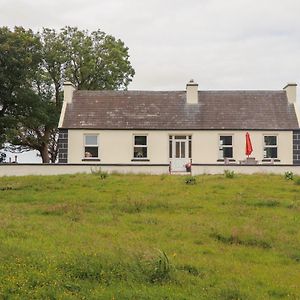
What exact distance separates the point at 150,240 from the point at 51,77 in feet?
135

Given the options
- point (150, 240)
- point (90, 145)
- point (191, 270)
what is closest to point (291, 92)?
point (90, 145)

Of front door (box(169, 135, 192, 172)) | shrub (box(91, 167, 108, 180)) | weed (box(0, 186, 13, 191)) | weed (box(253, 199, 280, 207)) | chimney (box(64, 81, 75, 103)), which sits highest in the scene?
chimney (box(64, 81, 75, 103))

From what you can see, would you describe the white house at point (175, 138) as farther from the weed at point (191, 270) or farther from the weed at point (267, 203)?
the weed at point (191, 270)

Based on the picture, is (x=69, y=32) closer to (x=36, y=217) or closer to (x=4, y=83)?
(x=4, y=83)

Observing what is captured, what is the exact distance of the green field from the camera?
9539mm

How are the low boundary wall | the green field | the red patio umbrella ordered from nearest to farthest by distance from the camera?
the green field, the low boundary wall, the red patio umbrella

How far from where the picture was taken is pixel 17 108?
138ft

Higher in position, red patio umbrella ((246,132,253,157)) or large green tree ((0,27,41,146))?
large green tree ((0,27,41,146))

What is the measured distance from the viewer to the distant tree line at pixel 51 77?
136 ft

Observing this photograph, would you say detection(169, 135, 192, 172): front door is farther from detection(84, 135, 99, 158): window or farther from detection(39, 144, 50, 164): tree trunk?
detection(39, 144, 50, 164): tree trunk

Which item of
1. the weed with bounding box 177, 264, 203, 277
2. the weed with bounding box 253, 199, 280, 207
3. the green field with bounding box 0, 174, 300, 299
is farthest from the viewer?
the weed with bounding box 253, 199, 280, 207

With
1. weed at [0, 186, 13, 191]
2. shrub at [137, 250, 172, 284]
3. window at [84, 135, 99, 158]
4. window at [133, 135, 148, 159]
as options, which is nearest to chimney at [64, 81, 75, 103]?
window at [84, 135, 99, 158]

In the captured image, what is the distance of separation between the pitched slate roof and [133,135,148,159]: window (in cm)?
72

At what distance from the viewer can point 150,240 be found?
A: 43.3ft
